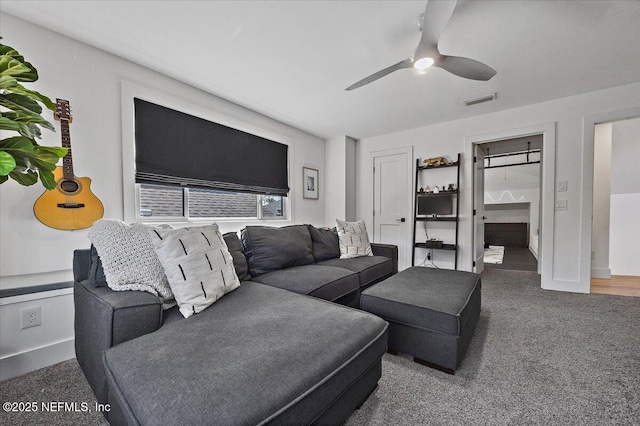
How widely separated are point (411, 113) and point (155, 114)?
315cm

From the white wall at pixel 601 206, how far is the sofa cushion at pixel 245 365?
457 centimetres

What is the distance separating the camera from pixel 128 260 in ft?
4.63

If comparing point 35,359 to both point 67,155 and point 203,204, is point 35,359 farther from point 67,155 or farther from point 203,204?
point 203,204

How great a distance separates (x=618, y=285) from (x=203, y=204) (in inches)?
214

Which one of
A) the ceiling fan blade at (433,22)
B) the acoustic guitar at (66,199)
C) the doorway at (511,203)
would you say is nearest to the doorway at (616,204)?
the doorway at (511,203)

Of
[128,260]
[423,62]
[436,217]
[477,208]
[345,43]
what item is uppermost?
[345,43]

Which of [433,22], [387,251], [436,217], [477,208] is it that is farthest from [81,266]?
[477,208]

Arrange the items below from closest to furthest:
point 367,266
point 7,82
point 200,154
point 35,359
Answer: point 7,82
point 35,359
point 367,266
point 200,154

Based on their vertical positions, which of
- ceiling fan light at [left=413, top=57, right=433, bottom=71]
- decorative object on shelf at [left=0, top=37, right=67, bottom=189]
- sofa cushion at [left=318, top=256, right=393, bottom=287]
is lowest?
sofa cushion at [left=318, top=256, right=393, bottom=287]

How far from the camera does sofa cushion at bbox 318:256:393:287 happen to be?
8.40 feet

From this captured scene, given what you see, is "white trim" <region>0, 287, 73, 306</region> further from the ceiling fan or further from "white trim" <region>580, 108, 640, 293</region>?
"white trim" <region>580, 108, 640, 293</region>

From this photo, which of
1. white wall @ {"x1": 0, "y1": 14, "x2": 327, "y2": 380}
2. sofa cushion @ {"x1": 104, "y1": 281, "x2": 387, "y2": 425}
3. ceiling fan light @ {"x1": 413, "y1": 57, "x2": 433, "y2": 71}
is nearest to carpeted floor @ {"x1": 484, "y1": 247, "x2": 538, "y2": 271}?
ceiling fan light @ {"x1": 413, "y1": 57, "x2": 433, "y2": 71}

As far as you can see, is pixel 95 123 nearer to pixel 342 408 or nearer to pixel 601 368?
pixel 342 408

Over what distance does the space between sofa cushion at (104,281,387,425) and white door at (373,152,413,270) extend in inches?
130
